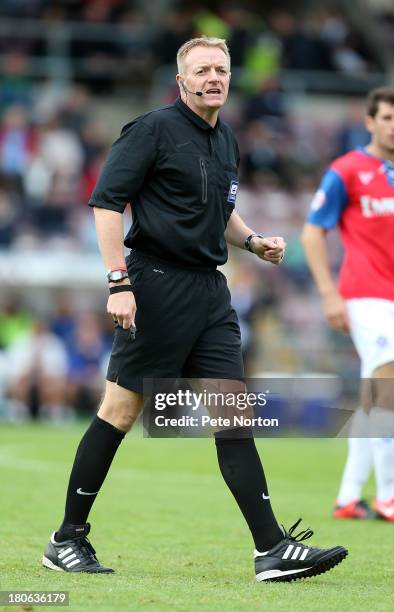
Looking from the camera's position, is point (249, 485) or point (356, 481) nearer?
point (249, 485)

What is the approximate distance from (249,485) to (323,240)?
2.94 m

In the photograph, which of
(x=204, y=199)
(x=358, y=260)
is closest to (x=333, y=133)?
(x=358, y=260)

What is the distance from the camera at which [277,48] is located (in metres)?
23.7

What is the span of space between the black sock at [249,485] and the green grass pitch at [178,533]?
0.75 ft

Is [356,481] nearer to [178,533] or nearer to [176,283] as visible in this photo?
[178,533]

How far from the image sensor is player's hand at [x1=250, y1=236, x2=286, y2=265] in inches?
249

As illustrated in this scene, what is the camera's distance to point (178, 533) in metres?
7.90

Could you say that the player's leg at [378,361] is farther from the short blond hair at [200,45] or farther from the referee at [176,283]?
the short blond hair at [200,45]

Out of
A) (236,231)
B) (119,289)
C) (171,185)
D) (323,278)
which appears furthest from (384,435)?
(119,289)

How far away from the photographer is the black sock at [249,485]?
6031mm

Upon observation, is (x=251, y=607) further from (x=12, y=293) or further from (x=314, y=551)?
(x=12, y=293)

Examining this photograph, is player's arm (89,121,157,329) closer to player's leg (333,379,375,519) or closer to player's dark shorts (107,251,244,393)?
player's dark shorts (107,251,244,393)

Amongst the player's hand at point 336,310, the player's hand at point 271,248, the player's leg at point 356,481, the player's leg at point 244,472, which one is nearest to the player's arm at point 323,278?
the player's hand at point 336,310

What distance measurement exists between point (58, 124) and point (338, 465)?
974 centimetres
